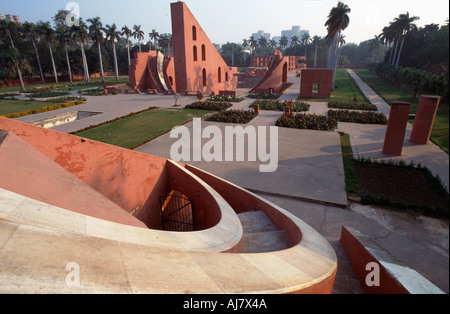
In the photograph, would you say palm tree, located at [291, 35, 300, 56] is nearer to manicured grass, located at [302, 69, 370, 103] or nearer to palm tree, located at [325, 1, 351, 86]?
palm tree, located at [325, 1, 351, 86]

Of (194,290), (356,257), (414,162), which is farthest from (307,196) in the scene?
(194,290)

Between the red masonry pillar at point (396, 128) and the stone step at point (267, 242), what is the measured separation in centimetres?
803

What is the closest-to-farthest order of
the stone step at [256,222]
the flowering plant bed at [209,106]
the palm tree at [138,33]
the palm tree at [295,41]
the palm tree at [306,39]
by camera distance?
the stone step at [256,222] → the flowering plant bed at [209,106] → the palm tree at [138,33] → the palm tree at [306,39] → the palm tree at [295,41]

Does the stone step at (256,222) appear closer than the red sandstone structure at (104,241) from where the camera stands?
No

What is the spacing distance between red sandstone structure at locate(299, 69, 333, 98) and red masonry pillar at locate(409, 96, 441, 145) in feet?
49.2

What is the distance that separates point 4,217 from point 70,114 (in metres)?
20.3

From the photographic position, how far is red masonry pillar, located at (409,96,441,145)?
10.1 metres

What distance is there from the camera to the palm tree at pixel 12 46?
3042 centimetres

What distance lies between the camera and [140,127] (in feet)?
50.5

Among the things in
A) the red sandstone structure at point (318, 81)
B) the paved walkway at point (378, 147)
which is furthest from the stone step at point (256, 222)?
the red sandstone structure at point (318, 81)

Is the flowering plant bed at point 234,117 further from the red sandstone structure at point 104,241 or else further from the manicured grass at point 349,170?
the red sandstone structure at point 104,241

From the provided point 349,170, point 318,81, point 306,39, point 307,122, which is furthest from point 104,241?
point 306,39

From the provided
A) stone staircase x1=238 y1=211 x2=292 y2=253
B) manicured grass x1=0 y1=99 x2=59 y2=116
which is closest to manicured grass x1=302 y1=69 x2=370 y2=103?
stone staircase x1=238 y1=211 x2=292 y2=253
